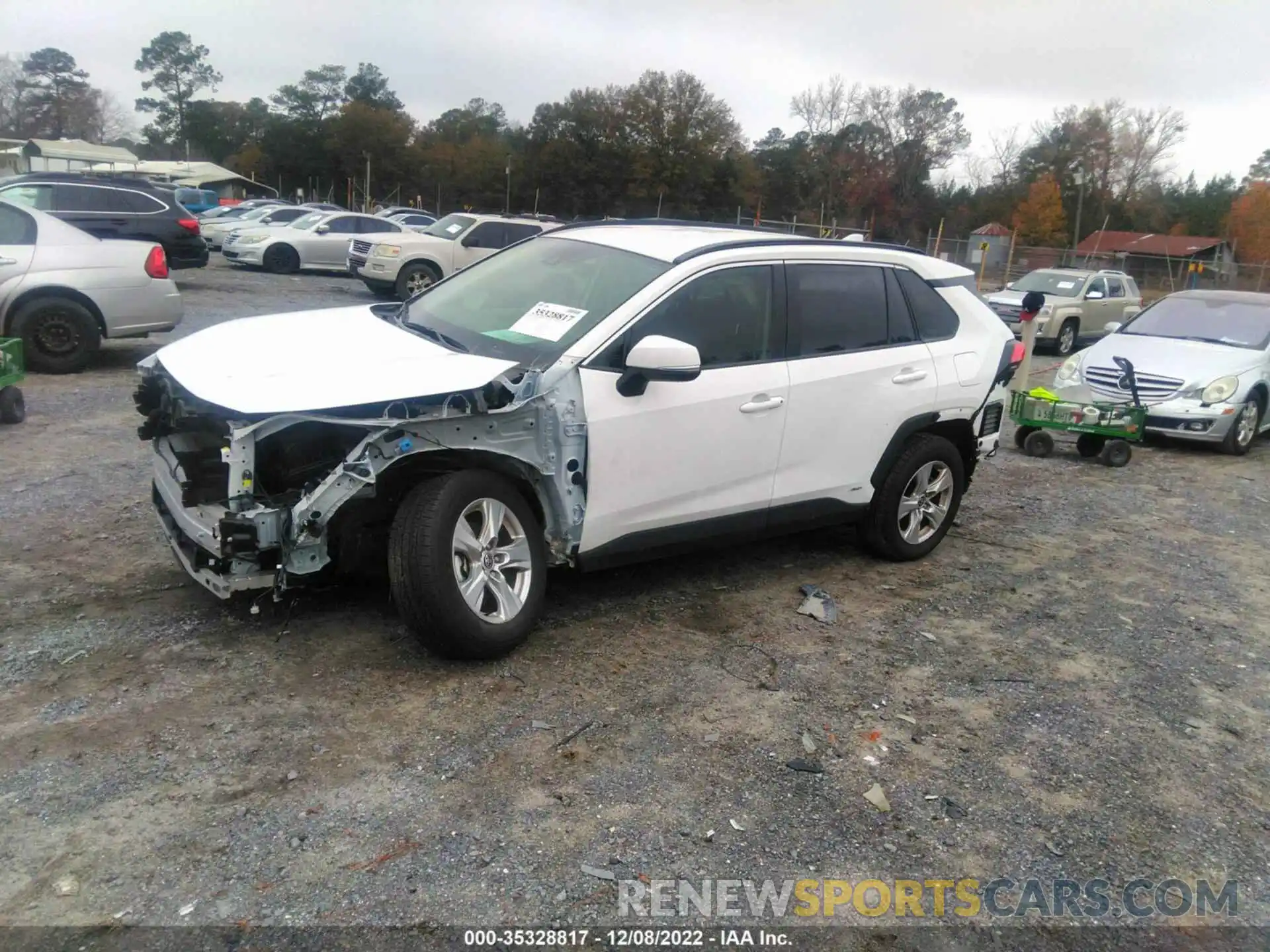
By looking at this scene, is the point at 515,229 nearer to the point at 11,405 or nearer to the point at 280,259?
Result: the point at 280,259

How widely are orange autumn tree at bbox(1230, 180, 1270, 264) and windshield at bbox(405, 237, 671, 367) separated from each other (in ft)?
210

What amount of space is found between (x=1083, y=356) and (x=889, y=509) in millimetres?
5948

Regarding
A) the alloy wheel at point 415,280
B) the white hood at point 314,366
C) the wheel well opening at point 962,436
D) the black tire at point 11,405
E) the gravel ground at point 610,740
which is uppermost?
the white hood at point 314,366

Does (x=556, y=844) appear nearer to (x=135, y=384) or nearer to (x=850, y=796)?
(x=850, y=796)

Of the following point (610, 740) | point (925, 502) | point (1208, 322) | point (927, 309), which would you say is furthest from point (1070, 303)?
point (610, 740)

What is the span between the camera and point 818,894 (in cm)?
291

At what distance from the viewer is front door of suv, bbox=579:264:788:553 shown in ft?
13.8

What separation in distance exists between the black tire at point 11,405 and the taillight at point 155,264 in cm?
263

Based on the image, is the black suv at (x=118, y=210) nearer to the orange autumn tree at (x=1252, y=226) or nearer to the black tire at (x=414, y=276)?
the black tire at (x=414, y=276)

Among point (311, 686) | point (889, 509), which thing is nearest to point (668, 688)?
point (311, 686)

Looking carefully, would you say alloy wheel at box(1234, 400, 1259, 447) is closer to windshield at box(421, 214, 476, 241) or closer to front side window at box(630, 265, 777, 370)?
front side window at box(630, 265, 777, 370)

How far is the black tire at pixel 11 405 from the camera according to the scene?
7238 millimetres

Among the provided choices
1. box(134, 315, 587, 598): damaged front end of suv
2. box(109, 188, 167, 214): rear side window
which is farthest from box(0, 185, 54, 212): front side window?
box(134, 315, 587, 598): damaged front end of suv

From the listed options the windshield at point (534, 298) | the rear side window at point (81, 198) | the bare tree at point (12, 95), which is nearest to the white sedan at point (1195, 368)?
the windshield at point (534, 298)
